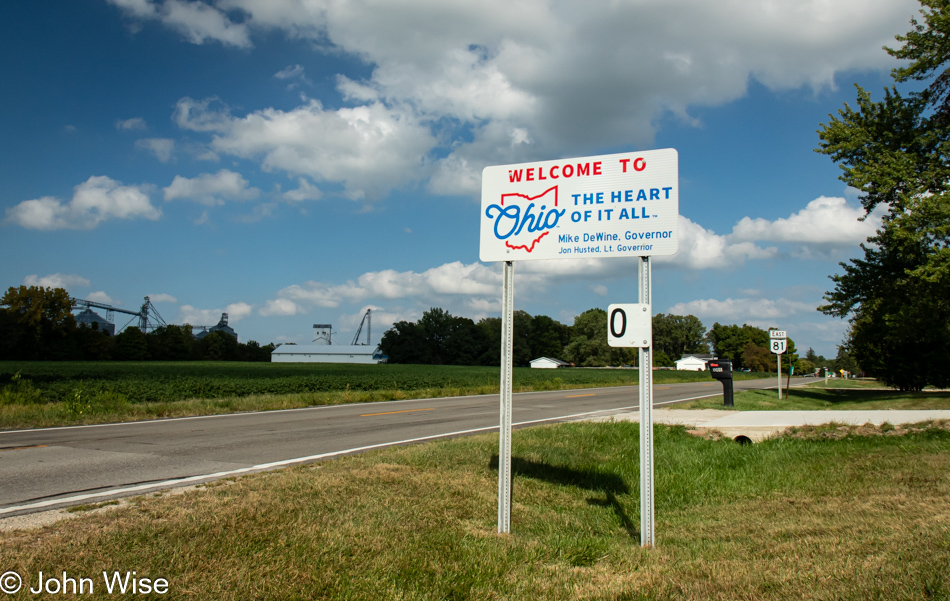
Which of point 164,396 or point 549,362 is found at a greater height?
point 164,396

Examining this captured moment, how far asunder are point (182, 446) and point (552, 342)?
130103mm

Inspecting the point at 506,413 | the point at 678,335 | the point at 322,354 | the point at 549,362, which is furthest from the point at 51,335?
the point at 678,335

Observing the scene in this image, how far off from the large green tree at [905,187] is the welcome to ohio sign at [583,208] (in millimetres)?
18070

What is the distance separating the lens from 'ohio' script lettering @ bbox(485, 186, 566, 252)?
15.9 feet

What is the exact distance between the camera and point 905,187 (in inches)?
812

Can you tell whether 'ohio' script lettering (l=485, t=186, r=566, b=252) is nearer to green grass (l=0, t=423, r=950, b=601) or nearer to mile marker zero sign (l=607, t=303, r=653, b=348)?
mile marker zero sign (l=607, t=303, r=653, b=348)

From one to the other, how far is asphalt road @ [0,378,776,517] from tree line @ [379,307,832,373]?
91.5m

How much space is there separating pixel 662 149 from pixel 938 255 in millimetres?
18571

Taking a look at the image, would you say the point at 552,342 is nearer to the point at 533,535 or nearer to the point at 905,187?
the point at 905,187

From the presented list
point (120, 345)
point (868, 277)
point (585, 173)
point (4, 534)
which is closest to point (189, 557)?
point (4, 534)

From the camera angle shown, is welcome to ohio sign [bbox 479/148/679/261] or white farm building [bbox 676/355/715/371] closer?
welcome to ohio sign [bbox 479/148/679/261]

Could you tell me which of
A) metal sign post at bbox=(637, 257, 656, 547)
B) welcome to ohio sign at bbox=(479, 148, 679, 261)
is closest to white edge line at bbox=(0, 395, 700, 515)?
welcome to ohio sign at bbox=(479, 148, 679, 261)

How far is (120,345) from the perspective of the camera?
10112cm

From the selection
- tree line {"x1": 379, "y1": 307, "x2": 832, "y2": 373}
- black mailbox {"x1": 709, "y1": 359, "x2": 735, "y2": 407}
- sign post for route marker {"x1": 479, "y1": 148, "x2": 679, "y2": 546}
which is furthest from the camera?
tree line {"x1": 379, "y1": 307, "x2": 832, "y2": 373}
